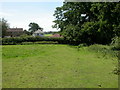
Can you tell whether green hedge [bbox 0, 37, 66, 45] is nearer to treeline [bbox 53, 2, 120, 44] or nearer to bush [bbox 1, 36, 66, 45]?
bush [bbox 1, 36, 66, 45]

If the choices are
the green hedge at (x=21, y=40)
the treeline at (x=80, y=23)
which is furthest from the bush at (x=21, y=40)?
the treeline at (x=80, y=23)

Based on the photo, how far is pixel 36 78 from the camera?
6.63 metres

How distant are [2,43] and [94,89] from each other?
31475 mm

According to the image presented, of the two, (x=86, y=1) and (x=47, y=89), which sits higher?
(x=86, y=1)

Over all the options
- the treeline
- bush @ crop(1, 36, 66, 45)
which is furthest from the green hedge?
the treeline

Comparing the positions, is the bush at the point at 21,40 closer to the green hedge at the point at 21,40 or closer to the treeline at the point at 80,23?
the green hedge at the point at 21,40

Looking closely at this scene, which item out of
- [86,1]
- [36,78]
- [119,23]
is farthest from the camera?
[86,1]

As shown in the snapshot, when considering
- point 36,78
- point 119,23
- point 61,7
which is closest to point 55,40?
point 61,7

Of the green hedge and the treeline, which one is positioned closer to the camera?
the treeline

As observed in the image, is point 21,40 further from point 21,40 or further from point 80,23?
point 80,23

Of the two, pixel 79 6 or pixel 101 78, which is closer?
pixel 101 78

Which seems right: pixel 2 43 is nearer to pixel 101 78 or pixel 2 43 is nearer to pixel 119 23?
pixel 119 23

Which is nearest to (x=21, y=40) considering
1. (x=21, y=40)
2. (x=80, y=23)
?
(x=21, y=40)

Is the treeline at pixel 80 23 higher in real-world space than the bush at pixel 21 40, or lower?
higher
